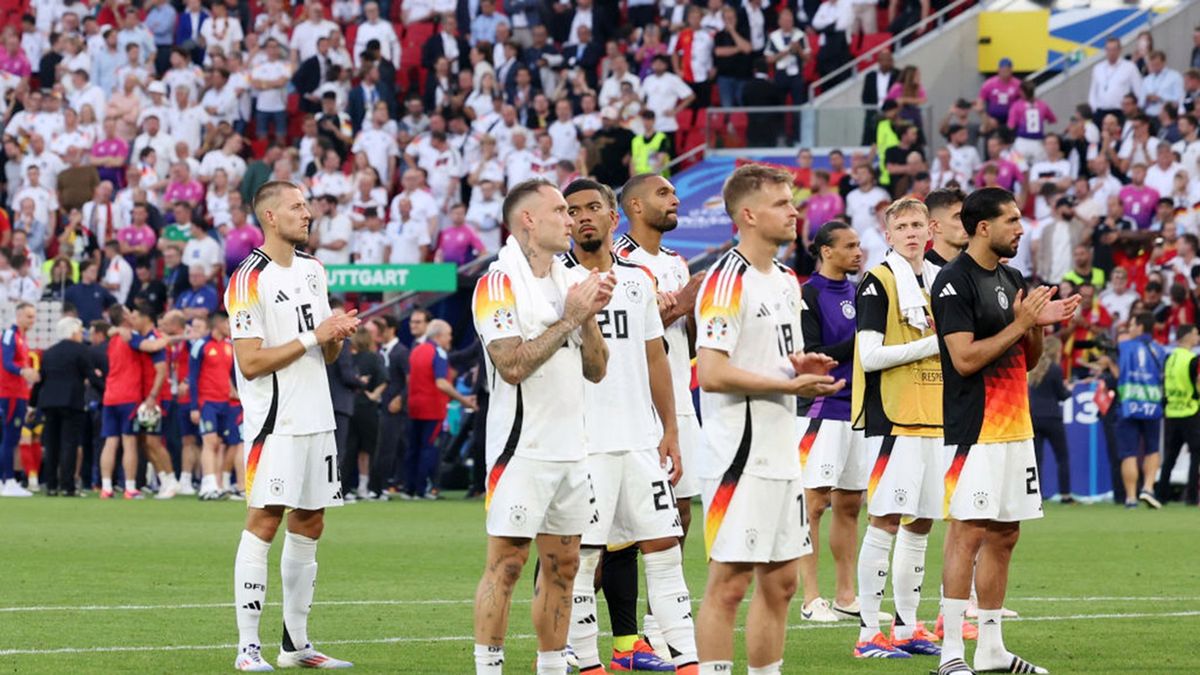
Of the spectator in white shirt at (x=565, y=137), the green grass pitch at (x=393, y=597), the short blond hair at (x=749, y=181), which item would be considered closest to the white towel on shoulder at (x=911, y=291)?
the green grass pitch at (x=393, y=597)

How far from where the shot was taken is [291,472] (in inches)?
432

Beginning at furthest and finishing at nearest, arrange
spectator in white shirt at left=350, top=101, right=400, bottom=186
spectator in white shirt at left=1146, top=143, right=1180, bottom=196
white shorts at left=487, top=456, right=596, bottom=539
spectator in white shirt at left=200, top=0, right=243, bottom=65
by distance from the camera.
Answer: spectator in white shirt at left=200, top=0, right=243, bottom=65 → spectator in white shirt at left=350, top=101, right=400, bottom=186 → spectator in white shirt at left=1146, top=143, right=1180, bottom=196 → white shorts at left=487, top=456, right=596, bottom=539

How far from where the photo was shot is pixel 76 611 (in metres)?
13.3

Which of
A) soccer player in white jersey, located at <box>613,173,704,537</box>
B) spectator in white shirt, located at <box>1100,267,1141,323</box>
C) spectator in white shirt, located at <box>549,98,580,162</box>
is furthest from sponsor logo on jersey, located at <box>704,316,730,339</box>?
spectator in white shirt, located at <box>549,98,580,162</box>

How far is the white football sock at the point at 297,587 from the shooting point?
1104 cm

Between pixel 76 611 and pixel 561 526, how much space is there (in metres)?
5.36

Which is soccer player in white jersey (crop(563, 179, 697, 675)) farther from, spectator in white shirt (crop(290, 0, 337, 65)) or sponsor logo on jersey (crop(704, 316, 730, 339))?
spectator in white shirt (crop(290, 0, 337, 65))

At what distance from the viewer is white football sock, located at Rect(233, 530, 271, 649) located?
35.5ft

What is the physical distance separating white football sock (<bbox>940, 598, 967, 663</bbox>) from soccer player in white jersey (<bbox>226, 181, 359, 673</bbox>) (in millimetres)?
3235

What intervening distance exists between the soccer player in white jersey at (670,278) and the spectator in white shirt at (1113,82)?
20321 mm

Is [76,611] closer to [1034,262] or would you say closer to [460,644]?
[460,644]

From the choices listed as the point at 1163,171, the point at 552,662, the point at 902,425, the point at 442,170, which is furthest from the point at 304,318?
the point at 442,170

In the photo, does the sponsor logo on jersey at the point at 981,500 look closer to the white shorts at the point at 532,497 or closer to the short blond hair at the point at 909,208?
the short blond hair at the point at 909,208

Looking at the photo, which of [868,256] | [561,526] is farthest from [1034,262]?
[561,526]
